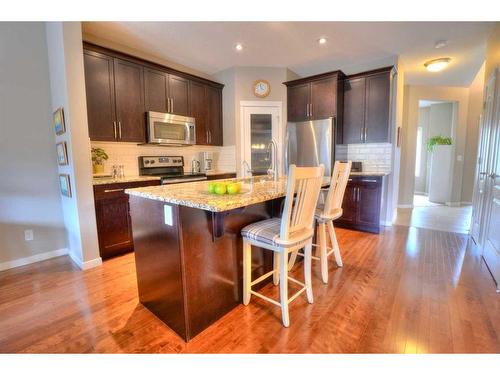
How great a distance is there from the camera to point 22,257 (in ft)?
8.57

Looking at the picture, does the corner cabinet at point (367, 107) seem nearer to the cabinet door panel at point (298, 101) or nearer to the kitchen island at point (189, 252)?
the cabinet door panel at point (298, 101)

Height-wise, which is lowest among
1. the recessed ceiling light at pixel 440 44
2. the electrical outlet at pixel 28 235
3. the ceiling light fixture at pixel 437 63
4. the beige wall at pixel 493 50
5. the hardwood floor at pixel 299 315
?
the hardwood floor at pixel 299 315

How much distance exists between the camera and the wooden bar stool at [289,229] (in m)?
1.47

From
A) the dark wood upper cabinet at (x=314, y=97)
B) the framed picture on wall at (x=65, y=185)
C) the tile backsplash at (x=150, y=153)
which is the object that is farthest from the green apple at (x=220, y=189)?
the dark wood upper cabinet at (x=314, y=97)

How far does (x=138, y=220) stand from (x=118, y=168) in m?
1.96

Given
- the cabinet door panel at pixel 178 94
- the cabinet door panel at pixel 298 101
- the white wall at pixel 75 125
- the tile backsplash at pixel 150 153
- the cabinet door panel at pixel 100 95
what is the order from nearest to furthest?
the white wall at pixel 75 125, the cabinet door panel at pixel 100 95, the tile backsplash at pixel 150 153, the cabinet door panel at pixel 178 94, the cabinet door panel at pixel 298 101

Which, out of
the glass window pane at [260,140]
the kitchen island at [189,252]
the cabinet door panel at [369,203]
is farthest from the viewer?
the glass window pane at [260,140]

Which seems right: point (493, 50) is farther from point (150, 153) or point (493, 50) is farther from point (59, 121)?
point (59, 121)

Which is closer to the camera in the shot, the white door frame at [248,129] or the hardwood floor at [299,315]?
the hardwood floor at [299,315]

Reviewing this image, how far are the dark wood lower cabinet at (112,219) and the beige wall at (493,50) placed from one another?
4243mm

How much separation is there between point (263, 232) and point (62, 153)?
230 centimetres

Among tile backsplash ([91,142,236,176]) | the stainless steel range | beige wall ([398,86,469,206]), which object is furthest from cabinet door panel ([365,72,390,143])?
the stainless steel range
